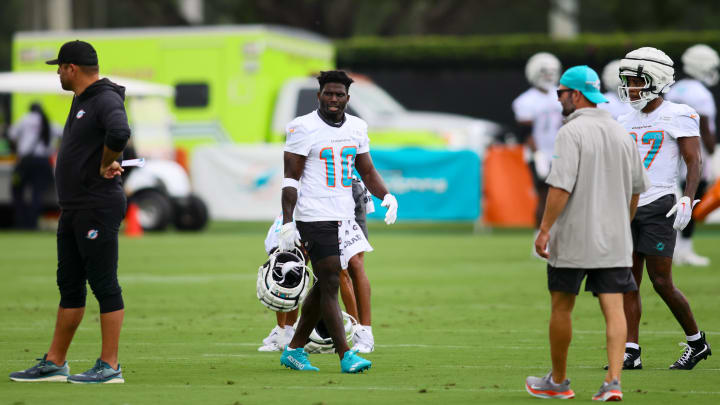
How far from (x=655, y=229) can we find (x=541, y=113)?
9098mm

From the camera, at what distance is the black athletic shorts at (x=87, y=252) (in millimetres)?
7922

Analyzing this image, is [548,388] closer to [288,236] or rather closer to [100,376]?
[288,236]

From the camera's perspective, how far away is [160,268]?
1680 centimetres

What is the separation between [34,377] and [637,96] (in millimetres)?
4335

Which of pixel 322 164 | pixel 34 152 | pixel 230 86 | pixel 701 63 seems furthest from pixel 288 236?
pixel 230 86

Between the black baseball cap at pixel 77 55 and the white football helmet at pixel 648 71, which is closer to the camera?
the black baseball cap at pixel 77 55

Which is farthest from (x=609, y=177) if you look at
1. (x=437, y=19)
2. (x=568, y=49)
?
(x=437, y=19)

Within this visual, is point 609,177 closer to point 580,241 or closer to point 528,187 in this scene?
point 580,241

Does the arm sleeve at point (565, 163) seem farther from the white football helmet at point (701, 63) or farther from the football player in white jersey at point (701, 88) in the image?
the white football helmet at point (701, 63)

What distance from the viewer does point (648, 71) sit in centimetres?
855

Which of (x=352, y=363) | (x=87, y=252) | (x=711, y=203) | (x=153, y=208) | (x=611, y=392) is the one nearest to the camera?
(x=611, y=392)

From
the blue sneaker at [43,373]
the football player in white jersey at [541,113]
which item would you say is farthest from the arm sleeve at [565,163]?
the football player in white jersey at [541,113]

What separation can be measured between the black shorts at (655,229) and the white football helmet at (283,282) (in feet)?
7.46

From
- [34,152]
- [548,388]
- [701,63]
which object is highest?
[701,63]
